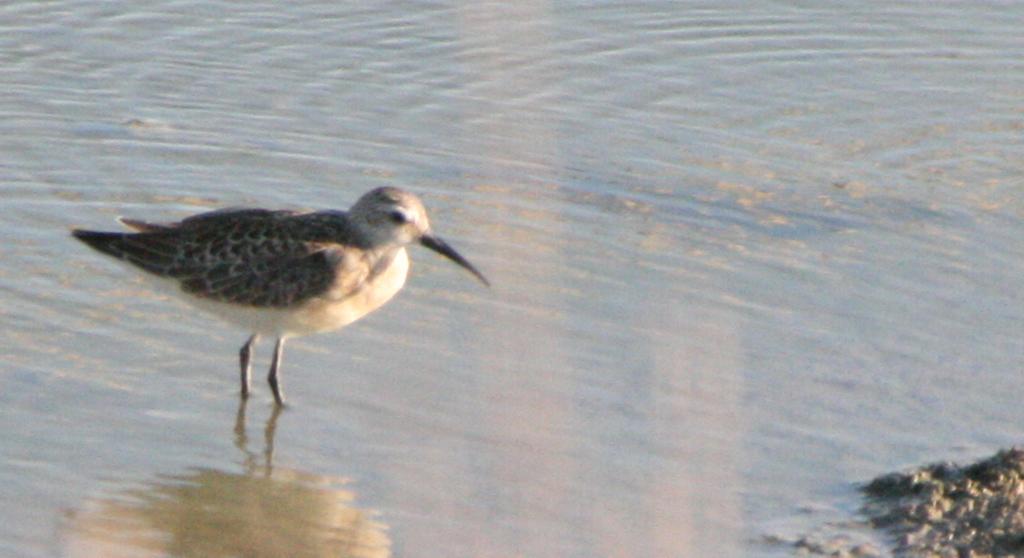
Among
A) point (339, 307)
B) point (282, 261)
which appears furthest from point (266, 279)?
point (339, 307)

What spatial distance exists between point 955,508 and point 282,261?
357cm

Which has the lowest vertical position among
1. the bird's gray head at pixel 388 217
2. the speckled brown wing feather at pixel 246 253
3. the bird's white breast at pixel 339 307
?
the bird's white breast at pixel 339 307

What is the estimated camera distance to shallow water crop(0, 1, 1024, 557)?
8500 mm

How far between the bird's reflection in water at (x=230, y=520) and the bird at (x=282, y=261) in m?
0.86

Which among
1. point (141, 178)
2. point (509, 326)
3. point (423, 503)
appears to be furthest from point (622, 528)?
point (141, 178)

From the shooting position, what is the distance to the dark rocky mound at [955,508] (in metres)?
7.90

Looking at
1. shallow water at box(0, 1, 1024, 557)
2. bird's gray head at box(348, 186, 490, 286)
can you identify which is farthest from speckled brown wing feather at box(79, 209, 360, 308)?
shallow water at box(0, 1, 1024, 557)

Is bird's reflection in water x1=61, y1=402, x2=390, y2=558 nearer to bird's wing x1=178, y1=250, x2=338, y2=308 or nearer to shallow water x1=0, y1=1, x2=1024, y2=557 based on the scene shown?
shallow water x1=0, y1=1, x2=1024, y2=557

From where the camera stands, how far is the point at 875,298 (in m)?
10.6

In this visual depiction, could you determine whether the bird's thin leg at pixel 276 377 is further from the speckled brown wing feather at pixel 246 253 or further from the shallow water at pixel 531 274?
the speckled brown wing feather at pixel 246 253

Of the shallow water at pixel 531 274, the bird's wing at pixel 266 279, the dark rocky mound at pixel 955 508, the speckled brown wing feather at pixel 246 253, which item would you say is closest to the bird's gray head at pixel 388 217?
the speckled brown wing feather at pixel 246 253

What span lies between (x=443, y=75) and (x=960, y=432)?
556cm

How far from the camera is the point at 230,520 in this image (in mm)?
8312

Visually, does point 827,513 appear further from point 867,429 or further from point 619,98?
point 619,98
